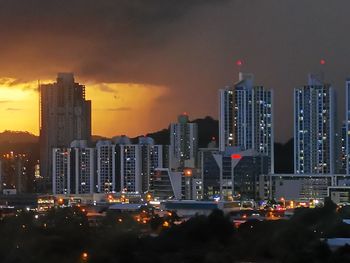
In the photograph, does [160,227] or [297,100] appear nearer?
[160,227]

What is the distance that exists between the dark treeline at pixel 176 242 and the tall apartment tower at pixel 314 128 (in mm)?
13003

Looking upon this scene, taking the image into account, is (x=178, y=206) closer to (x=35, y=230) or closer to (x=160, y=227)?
(x=160, y=227)

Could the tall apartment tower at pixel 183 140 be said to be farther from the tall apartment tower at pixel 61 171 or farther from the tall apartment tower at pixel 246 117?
the tall apartment tower at pixel 61 171

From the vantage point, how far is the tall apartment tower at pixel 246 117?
24141mm

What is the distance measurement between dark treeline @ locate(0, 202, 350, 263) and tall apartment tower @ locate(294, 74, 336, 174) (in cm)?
1300

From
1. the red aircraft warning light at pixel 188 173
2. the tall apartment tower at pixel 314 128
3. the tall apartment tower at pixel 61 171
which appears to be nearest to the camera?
the red aircraft warning light at pixel 188 173

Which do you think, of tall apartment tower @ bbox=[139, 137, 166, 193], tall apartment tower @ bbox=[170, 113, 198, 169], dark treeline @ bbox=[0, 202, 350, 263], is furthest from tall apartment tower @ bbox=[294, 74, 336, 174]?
dark treeline @ bbox=[0, 202, 350, 263]

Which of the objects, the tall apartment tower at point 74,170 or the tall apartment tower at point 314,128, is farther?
the tall apartment tower at point 74,170

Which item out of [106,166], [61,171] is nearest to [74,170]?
[61,171]

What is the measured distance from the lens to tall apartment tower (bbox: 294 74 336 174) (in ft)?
76.8

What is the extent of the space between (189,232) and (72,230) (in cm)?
125

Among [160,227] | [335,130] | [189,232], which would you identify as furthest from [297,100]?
[189,232]

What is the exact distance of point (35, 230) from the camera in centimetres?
920

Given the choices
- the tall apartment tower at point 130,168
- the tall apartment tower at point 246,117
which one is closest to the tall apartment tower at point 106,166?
the tall apartment tower at point 130,168
